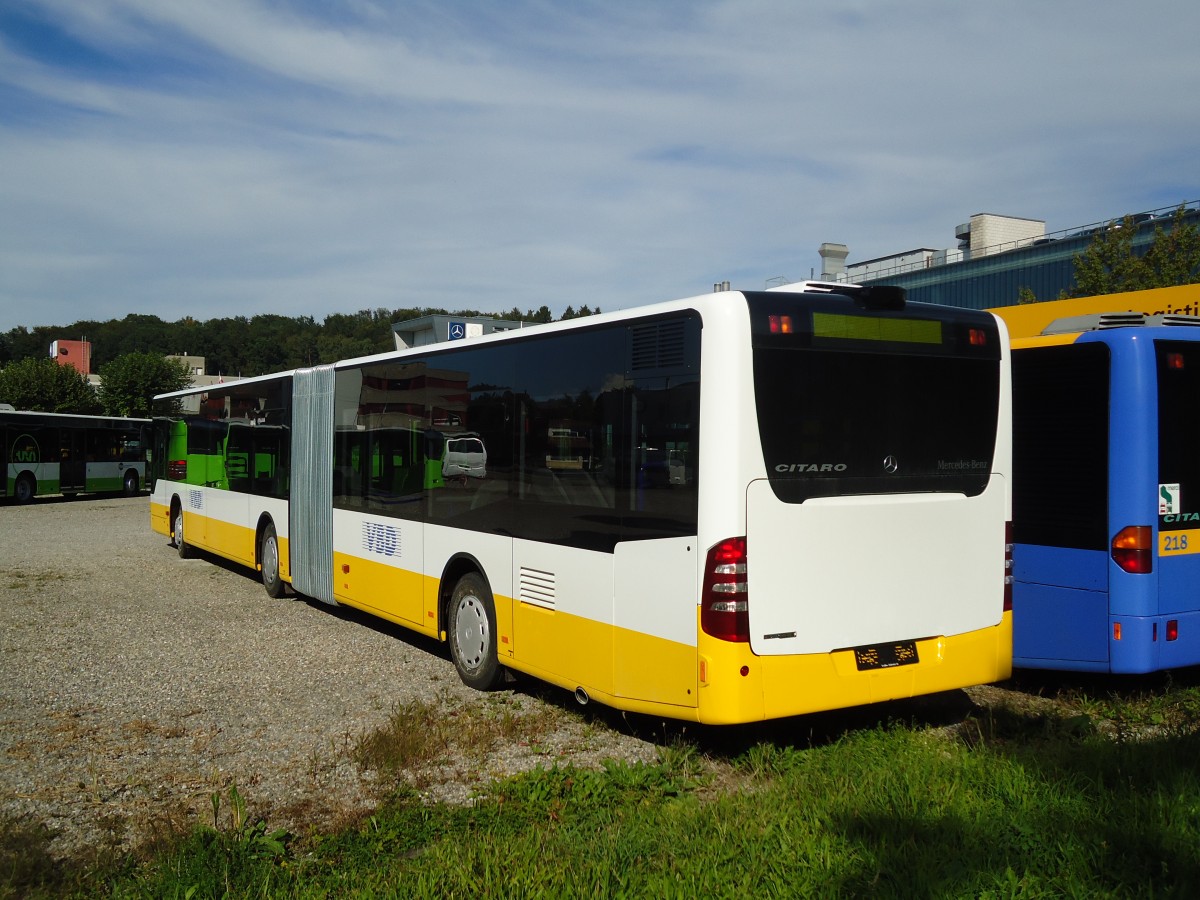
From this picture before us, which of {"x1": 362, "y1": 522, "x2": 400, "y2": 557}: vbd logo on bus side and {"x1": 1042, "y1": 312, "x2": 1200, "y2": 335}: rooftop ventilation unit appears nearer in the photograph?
{"x1": 1042, "y1": 312, "x2": 1200, "y2": 335}: rooftop ventilation unit

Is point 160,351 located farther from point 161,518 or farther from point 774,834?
point 774,834

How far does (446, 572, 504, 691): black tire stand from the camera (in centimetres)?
809

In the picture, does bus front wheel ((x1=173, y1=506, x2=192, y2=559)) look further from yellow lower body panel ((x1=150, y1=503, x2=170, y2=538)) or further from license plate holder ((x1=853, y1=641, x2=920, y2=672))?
license plate holder ((x1=853, y1=641, x2=920, y2=672))

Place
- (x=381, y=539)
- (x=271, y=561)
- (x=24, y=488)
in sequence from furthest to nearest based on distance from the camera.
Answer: (x=24, y=488) < (x=271, y=561) < (x=381, y=539)

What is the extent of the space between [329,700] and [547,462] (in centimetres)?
264

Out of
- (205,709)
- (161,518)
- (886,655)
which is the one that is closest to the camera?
(886,655)

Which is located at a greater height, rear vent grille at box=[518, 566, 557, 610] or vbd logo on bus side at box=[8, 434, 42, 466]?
vbd logo on bus side at box=[8, 434, 42, 466]

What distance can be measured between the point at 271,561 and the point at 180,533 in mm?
5331

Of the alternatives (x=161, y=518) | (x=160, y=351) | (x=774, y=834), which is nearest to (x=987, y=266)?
(x=161, y=518)

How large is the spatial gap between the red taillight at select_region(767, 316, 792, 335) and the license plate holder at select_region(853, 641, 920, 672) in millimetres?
1903

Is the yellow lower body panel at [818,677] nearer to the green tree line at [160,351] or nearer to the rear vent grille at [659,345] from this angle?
the rear vent grille at [659,345]

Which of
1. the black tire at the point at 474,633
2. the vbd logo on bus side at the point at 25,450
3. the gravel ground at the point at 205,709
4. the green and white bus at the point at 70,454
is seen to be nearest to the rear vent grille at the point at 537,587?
the black tire at the point at 474,633

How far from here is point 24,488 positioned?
3350 centimetres

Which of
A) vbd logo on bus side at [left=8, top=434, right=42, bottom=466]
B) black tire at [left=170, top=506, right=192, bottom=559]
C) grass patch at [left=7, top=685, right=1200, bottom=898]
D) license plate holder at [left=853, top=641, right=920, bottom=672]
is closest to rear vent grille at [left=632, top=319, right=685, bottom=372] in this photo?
license plate holder at [left=853, top=641, right=920, bottom=672]
